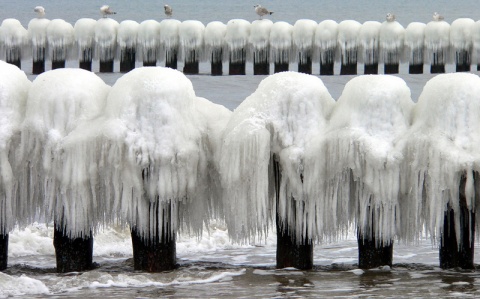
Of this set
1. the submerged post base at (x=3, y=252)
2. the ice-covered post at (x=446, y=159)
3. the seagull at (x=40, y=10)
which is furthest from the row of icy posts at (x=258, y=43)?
the ice-covered post at (x=446, y=159)

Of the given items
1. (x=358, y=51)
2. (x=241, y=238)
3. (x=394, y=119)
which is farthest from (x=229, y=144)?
(x=358, y=51)

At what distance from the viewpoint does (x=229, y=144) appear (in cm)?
1026

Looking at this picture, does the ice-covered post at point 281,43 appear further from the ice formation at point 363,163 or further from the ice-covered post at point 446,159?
the ice-covered post at point 446,159

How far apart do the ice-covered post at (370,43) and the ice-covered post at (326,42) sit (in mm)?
753

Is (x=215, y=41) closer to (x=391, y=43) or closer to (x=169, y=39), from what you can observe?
(x=169, y=39)

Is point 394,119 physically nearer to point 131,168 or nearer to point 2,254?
point 131,168

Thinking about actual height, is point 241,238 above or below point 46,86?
below

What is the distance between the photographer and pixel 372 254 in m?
10.8

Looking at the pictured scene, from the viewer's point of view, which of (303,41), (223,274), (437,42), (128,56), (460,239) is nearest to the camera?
(460,239)

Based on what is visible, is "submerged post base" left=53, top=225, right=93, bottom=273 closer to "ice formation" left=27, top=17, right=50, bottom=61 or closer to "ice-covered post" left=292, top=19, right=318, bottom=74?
"ice-covered post" left=292, top=19, right=318, bottom=74

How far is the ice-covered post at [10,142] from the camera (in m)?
10.5

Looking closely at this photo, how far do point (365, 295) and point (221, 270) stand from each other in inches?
73.3

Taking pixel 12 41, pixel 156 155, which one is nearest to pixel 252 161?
pixel 156 155

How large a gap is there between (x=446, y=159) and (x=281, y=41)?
2297 centimetres
